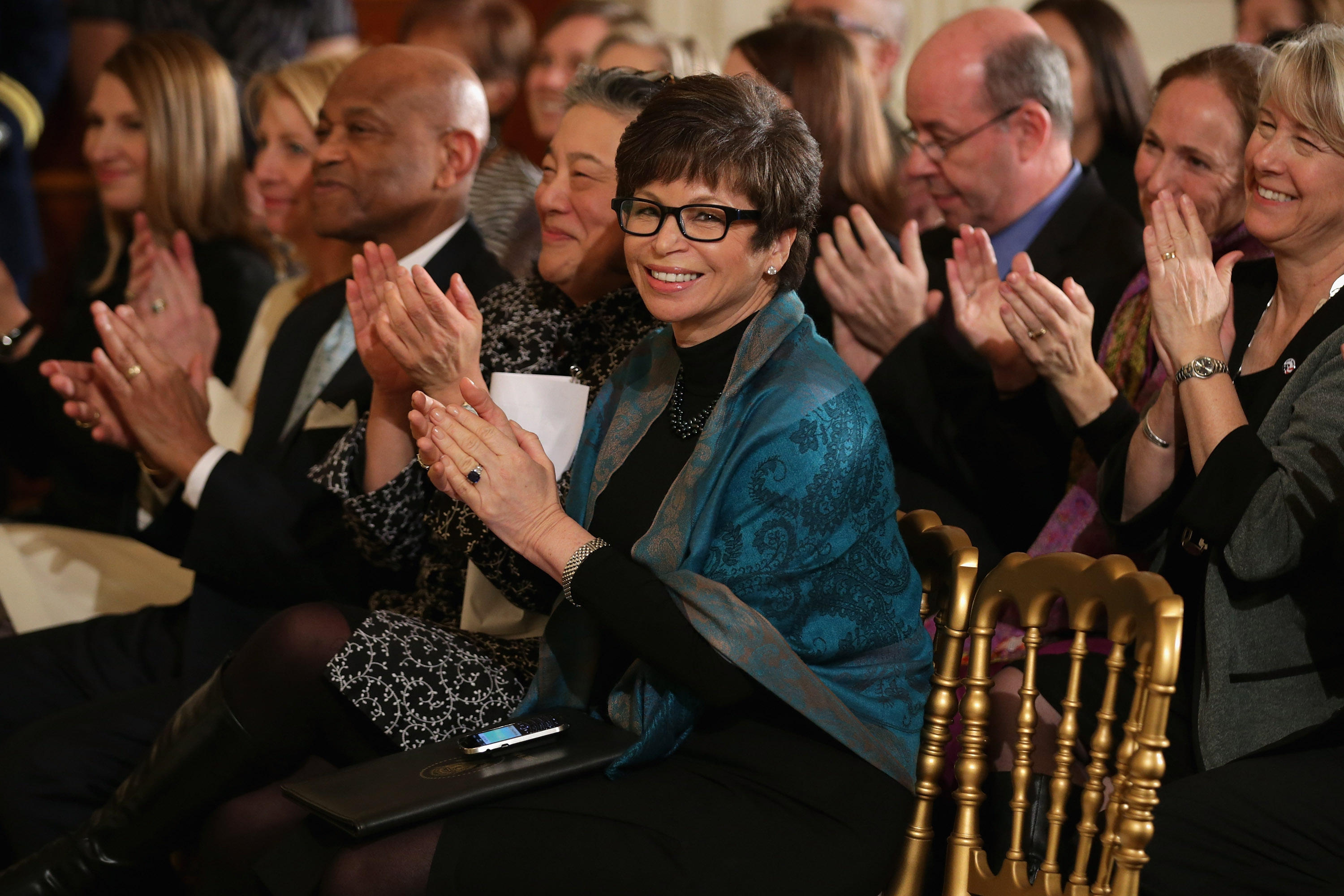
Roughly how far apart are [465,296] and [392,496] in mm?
425

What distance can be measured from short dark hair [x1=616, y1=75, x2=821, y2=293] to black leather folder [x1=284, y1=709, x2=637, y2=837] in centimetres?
67

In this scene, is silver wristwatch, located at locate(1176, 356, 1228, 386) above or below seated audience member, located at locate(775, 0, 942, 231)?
below

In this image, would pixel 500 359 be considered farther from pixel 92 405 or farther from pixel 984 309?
pixel 92 405

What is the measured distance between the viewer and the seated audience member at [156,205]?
3.33m

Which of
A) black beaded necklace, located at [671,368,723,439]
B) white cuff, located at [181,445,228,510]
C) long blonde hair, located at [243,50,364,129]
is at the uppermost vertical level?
long blonde hair, located at [243,50,364,129]

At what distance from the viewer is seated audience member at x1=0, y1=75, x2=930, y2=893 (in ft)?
5.26

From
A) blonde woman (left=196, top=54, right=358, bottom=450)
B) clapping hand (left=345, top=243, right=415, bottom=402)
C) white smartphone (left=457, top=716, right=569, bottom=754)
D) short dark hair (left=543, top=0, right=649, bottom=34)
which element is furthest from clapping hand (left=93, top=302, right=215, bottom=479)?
short dark hair (left=543, top=0, right=649, bottom=34)

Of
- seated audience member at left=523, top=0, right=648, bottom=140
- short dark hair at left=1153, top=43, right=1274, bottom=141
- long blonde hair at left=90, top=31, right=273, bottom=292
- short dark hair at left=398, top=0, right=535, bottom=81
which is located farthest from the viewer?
short dark hair at left=398, top=0, right=535, bottom=81

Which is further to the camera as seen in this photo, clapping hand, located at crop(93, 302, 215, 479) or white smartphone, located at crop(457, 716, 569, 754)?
clapping hand, located at crop(93, 302, 215, 479)

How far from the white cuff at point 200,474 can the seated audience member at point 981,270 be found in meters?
1.16

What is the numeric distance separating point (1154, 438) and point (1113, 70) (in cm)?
173

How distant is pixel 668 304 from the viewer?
70.3 inches

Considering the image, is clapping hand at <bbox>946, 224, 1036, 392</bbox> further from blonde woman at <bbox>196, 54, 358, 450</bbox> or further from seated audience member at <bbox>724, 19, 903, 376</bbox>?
blonde woman at <bbox>196, 54, 358, 450</bbox>

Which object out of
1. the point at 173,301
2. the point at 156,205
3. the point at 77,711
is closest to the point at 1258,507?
the point at 77,711
